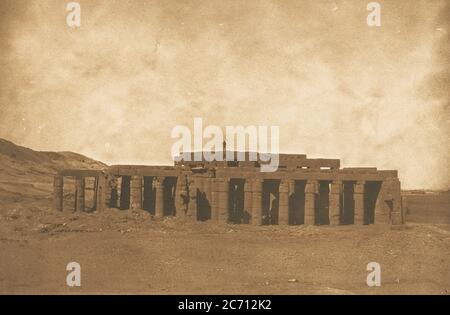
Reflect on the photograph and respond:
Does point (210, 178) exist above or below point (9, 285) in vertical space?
above

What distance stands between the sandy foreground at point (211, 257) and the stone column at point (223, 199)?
136cm

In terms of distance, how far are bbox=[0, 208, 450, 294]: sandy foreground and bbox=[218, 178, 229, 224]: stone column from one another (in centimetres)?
136

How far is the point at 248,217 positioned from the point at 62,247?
40.3ft

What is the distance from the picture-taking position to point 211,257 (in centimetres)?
2697

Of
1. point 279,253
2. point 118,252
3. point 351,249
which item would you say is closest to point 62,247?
point 118,252

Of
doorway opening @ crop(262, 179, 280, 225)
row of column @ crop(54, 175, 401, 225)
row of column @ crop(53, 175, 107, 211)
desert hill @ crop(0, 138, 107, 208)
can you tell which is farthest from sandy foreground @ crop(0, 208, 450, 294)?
desert hill @ crop(0, 138, 107, 208)

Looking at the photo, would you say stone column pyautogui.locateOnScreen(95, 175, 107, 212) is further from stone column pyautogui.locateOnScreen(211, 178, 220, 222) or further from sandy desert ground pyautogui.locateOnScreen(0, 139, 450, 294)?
stone column pyautogui.locateOnScreen(211, 178, 220, 222)

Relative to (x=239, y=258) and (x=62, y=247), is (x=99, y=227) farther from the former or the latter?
(x=239, y=258)

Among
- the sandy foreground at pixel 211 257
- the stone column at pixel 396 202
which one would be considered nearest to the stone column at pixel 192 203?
the sandy foreground at pixel 211 257

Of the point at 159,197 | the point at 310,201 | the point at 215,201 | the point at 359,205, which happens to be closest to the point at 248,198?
the point at 215,201

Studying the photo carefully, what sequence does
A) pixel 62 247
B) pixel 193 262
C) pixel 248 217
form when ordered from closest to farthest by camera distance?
pixel 193 262
pixel 62 247
pixel 248 217

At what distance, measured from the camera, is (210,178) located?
122 feet

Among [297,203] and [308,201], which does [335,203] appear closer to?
[308,201]

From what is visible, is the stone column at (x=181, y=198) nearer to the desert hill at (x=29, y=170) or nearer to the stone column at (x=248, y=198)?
the stone column at (x=248, y=198)
